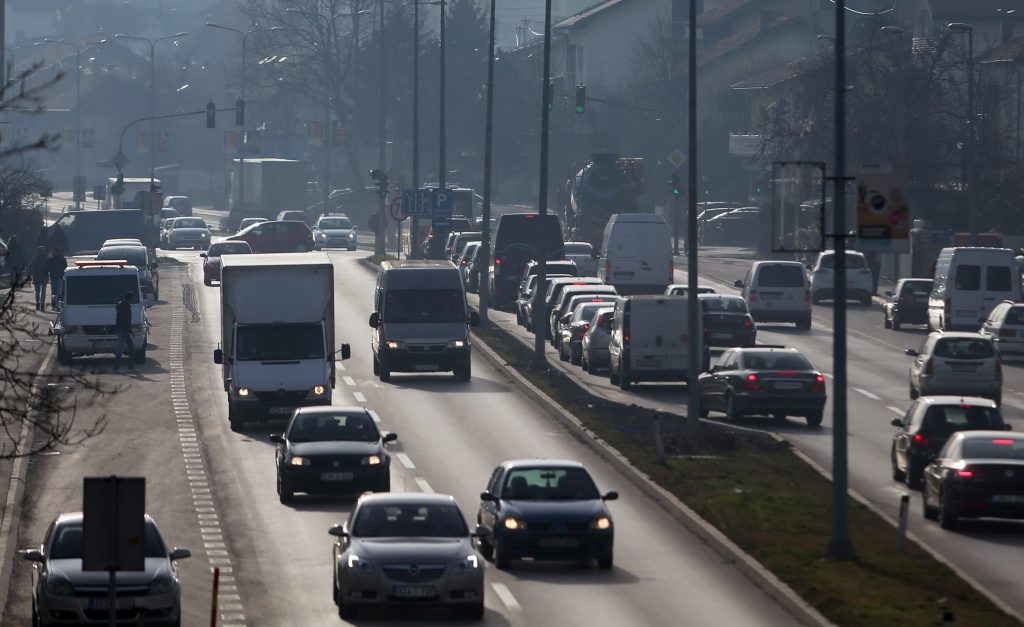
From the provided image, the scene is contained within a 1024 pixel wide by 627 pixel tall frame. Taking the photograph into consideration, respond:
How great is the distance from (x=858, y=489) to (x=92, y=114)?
473ft

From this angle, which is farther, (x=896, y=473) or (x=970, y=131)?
(x=970, y=131)

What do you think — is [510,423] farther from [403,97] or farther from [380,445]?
[403,97]

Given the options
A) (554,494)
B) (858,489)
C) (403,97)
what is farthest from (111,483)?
(403,97)

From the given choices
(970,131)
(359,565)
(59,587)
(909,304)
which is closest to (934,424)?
(359,565)

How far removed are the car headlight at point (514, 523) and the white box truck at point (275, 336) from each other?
41.6 feet

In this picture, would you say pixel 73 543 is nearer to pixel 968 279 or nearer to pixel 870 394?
pixel 870 394

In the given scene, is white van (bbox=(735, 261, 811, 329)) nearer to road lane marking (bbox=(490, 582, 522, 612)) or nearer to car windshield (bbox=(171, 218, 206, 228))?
road lane marking (bbox=(490, 582, 522, 612))

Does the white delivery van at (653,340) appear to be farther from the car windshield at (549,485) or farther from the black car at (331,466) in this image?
the car windshield at (549,485)

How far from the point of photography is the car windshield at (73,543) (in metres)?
17.5

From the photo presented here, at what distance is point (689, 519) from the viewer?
956 inches

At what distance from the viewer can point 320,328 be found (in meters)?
34.1

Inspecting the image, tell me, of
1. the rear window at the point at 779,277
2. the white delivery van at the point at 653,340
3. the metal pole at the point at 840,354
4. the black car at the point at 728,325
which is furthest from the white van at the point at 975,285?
the metal pole at the point at 840,354

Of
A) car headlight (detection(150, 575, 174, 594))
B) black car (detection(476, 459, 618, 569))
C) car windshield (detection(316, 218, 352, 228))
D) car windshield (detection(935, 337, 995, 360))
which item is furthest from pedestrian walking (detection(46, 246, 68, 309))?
car headlight (detection(150, 575, 174, 594))

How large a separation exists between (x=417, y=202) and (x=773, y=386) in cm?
2932
